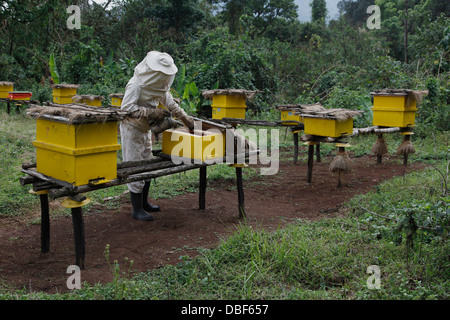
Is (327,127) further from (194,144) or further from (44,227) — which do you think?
(44,227)

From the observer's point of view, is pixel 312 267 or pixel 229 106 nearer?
pixel 312 267

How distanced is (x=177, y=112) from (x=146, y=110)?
65 cm

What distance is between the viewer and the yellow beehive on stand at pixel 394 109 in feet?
27.7

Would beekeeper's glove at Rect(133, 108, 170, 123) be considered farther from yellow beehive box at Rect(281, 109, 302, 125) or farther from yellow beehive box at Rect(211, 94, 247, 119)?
yellow beehive box at Rect(281, 109, 302, 125)

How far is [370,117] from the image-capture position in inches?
502

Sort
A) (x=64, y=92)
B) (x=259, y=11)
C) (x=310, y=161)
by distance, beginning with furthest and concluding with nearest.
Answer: (x=259, y=11)
(x=64, y=92)
(x=310, y=161)

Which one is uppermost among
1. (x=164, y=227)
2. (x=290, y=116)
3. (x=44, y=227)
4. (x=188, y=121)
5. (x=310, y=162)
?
(x=188, y=121)

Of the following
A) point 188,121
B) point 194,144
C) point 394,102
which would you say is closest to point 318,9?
point 394,102

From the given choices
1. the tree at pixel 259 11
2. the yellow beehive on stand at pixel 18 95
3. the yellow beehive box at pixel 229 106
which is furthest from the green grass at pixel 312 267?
the tree at pixel 259 11

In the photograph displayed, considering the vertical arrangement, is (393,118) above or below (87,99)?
below

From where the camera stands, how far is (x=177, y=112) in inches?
223

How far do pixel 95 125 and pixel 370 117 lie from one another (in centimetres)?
1030

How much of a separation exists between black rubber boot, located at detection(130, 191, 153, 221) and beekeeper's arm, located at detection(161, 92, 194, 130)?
1221 mm
